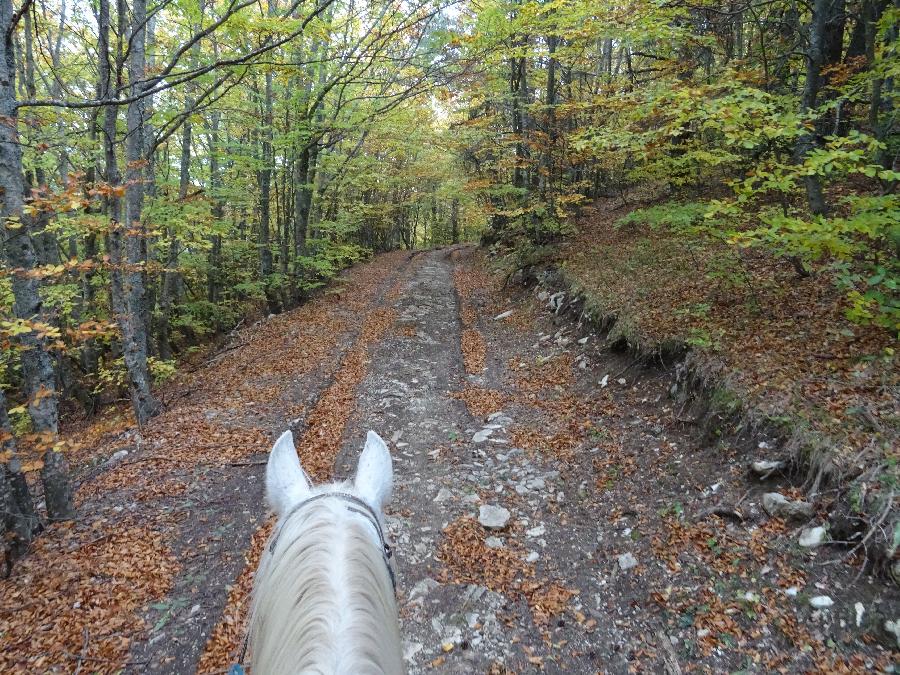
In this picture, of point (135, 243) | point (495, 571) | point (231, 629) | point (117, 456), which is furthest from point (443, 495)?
point (135, 243)

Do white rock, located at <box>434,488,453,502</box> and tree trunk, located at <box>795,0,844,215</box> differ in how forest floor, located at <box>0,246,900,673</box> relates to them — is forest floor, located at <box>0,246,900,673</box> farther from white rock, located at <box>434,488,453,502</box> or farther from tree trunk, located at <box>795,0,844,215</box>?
tree trunk, located at <box>795,0,844,215</box>

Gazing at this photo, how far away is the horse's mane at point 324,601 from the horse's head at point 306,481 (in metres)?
0.23

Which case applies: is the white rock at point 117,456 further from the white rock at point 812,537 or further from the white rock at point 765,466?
the white rock at point 812,537

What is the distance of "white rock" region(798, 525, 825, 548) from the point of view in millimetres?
3498

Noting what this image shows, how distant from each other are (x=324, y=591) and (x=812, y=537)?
12.8 feet

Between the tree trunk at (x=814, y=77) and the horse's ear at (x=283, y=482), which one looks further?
the tree trunk at (x=814, y=77)

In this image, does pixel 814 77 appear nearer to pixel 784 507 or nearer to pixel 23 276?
pixel 784 507


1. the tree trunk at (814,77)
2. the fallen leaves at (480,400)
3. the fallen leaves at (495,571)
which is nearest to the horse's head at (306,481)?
the fallen leaves at (495,571)

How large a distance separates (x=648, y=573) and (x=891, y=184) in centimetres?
460

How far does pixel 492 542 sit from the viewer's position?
4887 mm

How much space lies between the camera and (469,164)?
23609 millimetres

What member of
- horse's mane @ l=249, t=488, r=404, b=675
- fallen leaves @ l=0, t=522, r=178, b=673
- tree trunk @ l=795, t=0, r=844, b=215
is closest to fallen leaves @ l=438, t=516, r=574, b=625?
fallen leaves @ l=0, t=522, r=178, b=673

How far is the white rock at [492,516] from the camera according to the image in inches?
201

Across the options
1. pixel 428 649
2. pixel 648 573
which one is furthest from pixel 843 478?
pixel 428 649
